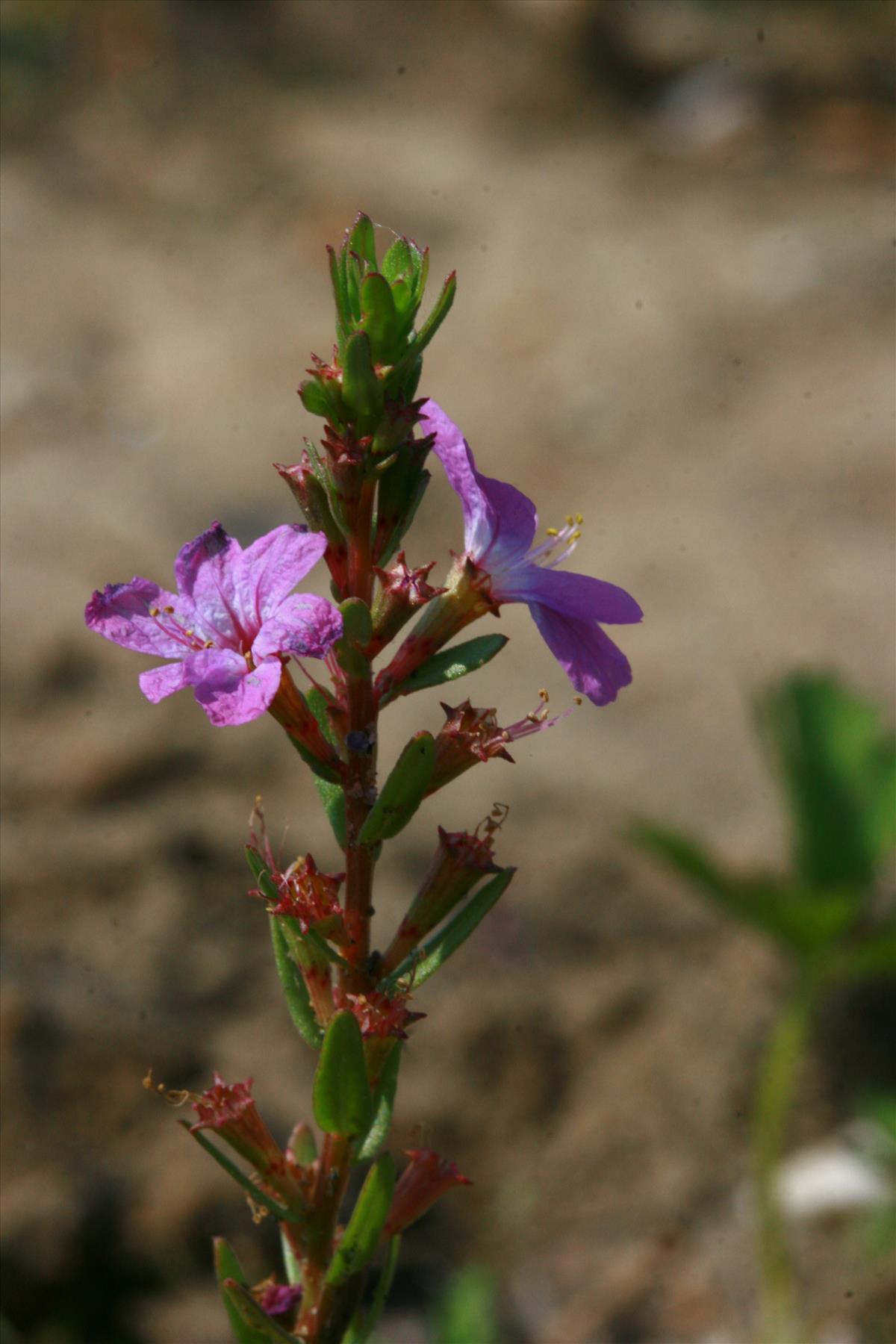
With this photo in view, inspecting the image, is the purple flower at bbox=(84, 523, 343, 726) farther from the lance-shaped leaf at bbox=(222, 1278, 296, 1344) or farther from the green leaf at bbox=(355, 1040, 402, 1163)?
the lance-shaped leaf at bbox=(222, 1278, 296, 1344)

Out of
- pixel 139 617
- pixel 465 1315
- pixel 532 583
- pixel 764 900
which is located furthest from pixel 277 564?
pixel 764 900

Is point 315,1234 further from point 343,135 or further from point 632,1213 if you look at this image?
point 343,135

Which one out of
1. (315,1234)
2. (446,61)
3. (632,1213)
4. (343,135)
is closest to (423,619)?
(315,1234)

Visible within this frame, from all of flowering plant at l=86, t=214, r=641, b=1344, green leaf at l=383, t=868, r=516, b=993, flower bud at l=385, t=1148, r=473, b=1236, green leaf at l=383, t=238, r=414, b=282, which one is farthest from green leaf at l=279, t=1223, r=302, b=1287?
green leaf at l=383, t=238, r=414, b=282

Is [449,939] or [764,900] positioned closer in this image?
[449,939]

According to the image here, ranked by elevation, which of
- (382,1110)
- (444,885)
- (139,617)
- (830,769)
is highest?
(830,769)

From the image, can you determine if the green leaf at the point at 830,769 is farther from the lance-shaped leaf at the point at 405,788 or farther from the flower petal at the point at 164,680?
the flower petal at the point at 164,680

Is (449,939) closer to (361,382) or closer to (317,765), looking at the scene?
(317,765)

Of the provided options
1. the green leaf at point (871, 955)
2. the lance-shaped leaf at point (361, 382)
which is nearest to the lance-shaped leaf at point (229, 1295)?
the lance-shaped leaf at point (361, 382)
